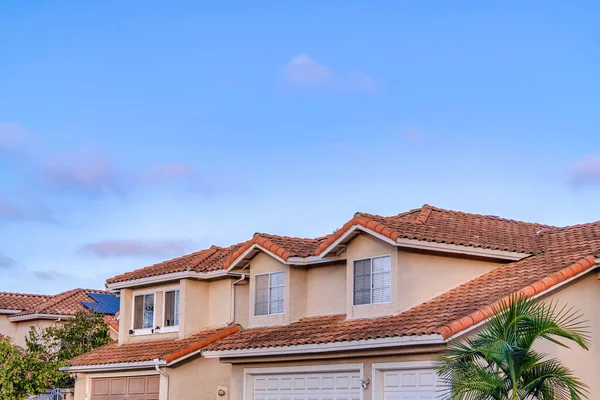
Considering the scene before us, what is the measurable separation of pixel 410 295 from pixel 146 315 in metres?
11.8

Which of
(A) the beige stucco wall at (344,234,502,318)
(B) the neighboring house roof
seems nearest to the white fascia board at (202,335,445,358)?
(A) the beige stucco wall at (344,234,502,318)

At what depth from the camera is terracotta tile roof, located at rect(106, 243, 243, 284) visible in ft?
95.9

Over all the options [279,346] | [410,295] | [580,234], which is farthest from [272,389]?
[580,234]

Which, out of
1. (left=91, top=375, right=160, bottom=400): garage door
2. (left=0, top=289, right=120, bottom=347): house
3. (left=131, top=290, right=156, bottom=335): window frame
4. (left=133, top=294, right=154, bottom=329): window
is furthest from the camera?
(left=0, top=289, right=120, bottom=347): house

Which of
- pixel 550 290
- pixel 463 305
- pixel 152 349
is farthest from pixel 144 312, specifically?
pixel 550 290

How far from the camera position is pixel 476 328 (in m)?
19.2

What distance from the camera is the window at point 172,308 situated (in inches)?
1178

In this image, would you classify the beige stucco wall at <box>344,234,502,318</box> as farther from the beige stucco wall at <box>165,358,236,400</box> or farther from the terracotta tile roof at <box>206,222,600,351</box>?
the beige stucco wall at <box>165,358,236,400</box>

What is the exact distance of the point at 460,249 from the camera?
22.6 metres

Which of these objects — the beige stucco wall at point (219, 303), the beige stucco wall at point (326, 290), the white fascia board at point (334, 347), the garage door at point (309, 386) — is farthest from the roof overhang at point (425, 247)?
the beige stucco wall at point (219, 303)

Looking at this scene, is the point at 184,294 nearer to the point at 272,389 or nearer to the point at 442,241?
the point at 272,389

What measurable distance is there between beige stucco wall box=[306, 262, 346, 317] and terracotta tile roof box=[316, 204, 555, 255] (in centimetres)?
113

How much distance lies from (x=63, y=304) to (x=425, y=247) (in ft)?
83.0

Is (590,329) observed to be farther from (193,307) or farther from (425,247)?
(193,307)
